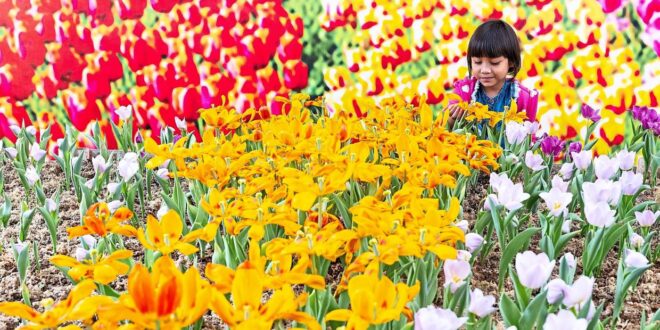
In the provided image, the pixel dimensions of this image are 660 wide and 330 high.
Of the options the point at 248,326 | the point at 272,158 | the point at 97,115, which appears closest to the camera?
the point at 248,326

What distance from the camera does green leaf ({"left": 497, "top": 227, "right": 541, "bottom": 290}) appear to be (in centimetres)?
166

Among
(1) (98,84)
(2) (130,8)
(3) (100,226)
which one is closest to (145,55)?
(1) (98,84)

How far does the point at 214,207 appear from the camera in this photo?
1456 mm

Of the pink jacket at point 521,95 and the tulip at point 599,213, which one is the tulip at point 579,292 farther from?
the pink jacket at point 521,95

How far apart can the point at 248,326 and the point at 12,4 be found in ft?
10.7

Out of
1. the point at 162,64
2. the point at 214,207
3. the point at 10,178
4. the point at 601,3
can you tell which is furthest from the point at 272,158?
the point at 601,3

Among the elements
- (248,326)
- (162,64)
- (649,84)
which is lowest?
(649,84)

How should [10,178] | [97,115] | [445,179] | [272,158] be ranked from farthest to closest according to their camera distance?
[97,115], [10,178], [272,158], [445,179]

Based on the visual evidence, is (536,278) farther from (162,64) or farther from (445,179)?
(162,64)

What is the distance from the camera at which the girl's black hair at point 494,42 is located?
3.00m

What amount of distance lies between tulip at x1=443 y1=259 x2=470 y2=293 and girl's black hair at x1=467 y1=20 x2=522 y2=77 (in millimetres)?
1818

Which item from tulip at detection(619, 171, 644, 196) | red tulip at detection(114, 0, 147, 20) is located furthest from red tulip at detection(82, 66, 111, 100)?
tulip at detection(619, 171, 644, 196)

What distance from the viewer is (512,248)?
66.4 inches

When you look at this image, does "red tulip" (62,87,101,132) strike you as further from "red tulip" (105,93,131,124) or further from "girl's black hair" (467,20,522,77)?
"girl's black hair" (467,20,522,77)
